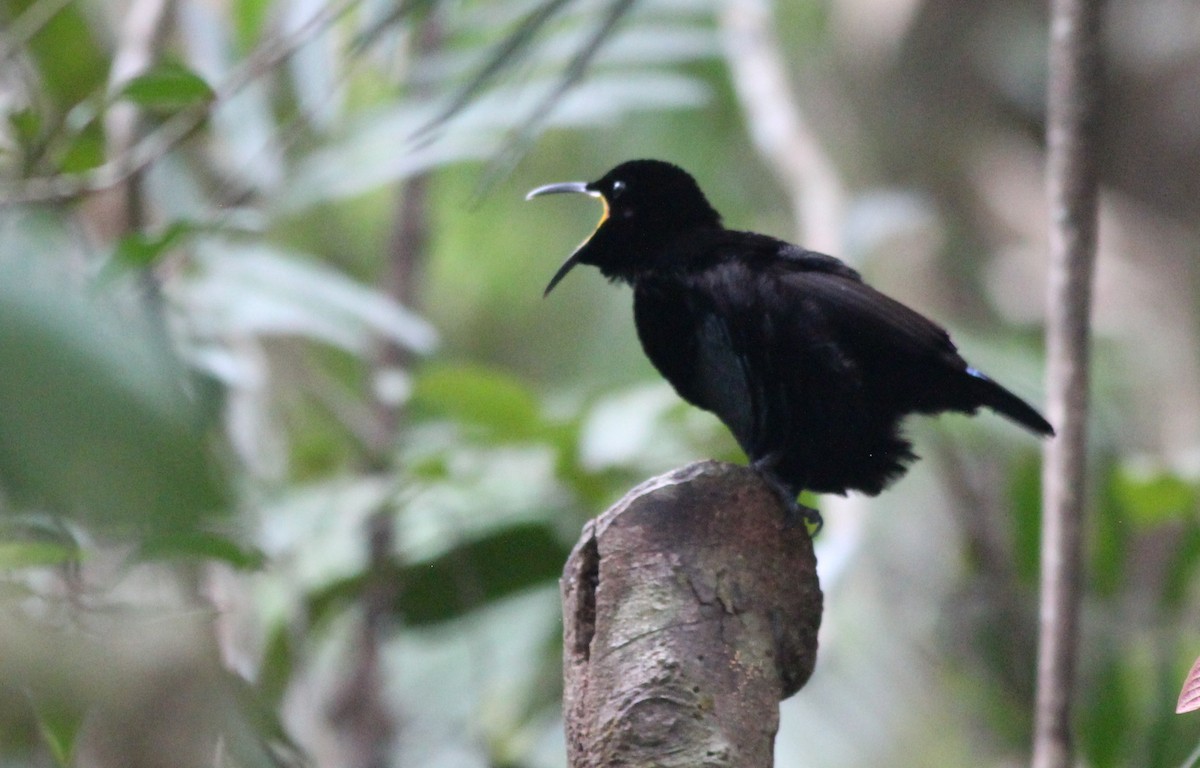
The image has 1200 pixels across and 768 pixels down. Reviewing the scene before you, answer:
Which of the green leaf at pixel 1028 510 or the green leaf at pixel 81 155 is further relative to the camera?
the green leaf at pixel 1028 510

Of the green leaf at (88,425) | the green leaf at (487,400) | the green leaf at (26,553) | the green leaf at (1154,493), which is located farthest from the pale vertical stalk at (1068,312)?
the green leaf at (88,425)

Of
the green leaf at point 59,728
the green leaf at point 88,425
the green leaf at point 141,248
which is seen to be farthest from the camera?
the green leaf at point 141,248

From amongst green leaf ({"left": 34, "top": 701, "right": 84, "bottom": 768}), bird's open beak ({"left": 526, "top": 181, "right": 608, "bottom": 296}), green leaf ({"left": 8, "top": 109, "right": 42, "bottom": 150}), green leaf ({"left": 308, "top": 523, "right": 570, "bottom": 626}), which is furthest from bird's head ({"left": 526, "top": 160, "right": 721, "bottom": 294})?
green leaf ({"left": 308, "top": 523, "right": 570, "bottom": 626})

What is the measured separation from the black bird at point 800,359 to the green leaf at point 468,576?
1.68 m

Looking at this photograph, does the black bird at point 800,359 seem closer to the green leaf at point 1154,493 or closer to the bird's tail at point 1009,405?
the bird's tail at point 1009,405

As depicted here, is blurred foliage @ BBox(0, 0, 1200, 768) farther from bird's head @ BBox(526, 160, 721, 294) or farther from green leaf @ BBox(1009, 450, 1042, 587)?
bird's head @ BBox(526, 160, 721, 294)

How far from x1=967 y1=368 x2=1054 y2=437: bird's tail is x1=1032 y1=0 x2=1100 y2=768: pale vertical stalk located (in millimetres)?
491

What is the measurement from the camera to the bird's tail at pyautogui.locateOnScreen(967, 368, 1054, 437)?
2.17m

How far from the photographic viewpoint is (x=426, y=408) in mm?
4250

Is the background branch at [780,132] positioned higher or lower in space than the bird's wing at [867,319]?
higher

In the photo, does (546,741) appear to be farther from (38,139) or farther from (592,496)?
Answer: (38,139)

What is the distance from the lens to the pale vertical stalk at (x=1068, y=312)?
2.59 meters

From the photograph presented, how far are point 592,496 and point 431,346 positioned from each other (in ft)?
2.10

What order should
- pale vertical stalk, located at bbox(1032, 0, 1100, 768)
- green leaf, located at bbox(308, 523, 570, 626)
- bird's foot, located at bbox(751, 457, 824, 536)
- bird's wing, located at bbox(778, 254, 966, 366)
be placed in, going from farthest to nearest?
green leaf, located at bbox(308, 523, 570, 626), pale vertical stalk, located at bbox(1032, 0, 1100, 768), bird's wing, located at bbox(778, 254, 966, 366), bird's foot, located at bbox(751, 457, 824, 536)
